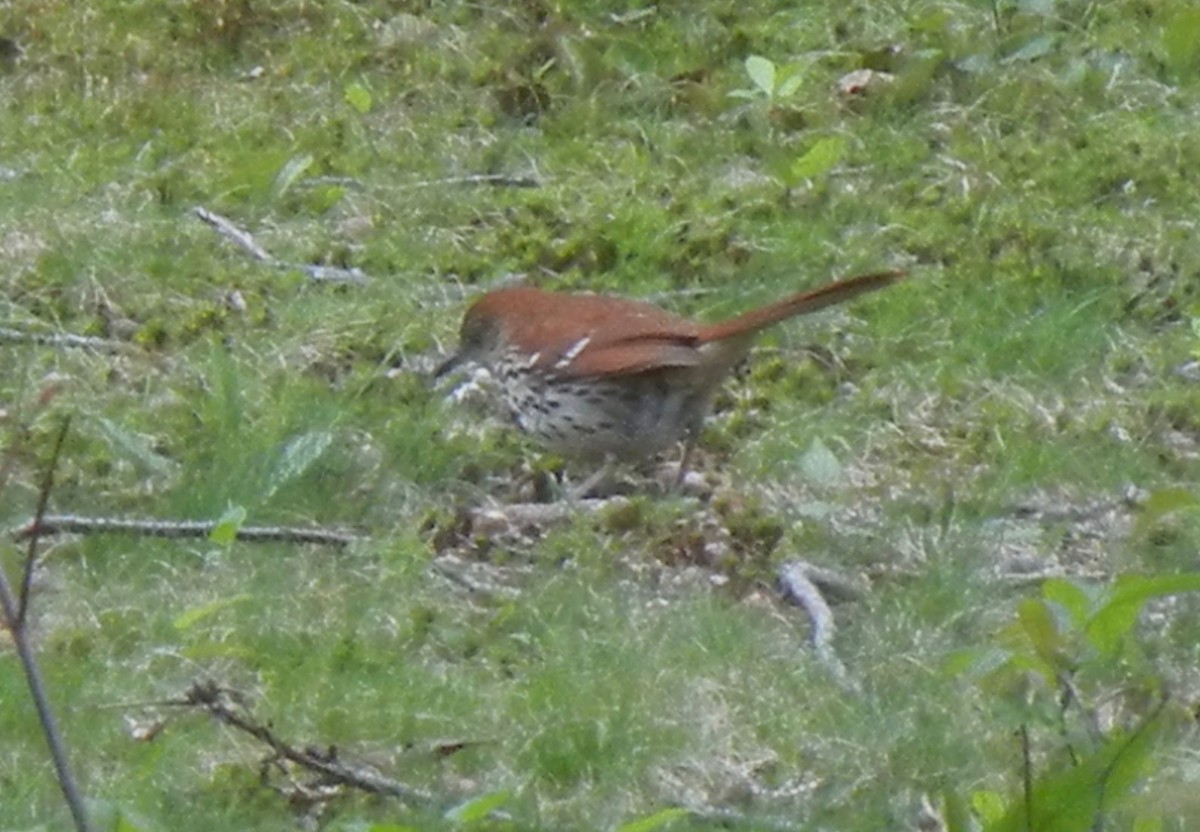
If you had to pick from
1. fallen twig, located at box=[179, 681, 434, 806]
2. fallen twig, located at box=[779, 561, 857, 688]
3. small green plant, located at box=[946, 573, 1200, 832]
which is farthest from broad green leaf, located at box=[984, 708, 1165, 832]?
fallen twig, located at box=[779, 561, 857, 688]

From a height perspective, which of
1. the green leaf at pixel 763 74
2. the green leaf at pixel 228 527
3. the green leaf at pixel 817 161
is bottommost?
the green leaf at pixel 817 161

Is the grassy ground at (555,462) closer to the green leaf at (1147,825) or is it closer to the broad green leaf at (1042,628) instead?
the broad green leaf at (1042,628)

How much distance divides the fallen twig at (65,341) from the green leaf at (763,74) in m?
1.87

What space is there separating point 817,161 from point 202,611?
107 inches

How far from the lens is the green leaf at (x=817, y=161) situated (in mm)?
6281

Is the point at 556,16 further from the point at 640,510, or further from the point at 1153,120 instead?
the point at 640,510

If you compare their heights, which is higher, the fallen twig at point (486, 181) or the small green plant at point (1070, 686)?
the small green plant at point (1070, 686)

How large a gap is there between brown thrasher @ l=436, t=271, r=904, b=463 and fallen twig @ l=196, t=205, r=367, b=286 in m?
0.87

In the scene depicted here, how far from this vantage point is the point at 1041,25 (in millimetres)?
7039

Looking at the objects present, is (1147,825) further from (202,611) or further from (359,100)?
(359,100)

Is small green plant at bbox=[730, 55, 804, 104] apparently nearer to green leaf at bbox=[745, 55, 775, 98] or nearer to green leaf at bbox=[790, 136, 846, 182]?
green leaf at bbox=[745, 55, 775, 98]

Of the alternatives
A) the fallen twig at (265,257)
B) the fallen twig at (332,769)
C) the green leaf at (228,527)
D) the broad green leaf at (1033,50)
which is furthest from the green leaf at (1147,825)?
the broad green leaf at (1033,50)

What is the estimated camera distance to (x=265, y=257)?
244 inches

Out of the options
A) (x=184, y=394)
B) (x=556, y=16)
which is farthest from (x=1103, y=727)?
(x=556, y=16)
